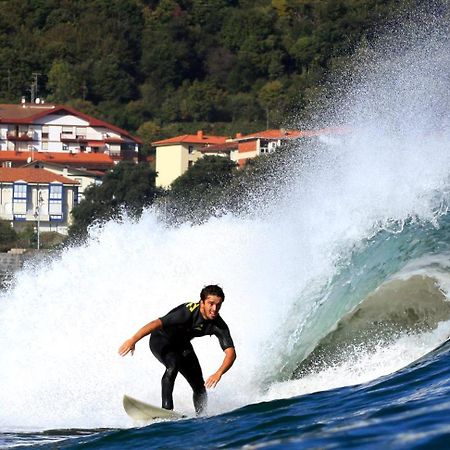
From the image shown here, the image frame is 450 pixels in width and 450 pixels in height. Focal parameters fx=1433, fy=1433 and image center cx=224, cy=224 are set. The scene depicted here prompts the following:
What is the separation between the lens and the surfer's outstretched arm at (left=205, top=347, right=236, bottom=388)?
1082cm

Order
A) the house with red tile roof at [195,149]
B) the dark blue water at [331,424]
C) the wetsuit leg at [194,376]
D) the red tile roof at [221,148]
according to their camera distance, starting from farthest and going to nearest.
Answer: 1. the red tile roof at [221,148]
2. the house with red tile roof at [195,149]
3. the wetsuit leg at [194,376]
4. the dark blue water at [331,424]

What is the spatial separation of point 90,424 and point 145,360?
1.74 m

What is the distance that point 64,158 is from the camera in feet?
413

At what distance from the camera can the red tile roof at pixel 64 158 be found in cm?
12294

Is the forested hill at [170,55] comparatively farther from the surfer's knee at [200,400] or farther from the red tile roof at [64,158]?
the surfer's knee at [200,400]

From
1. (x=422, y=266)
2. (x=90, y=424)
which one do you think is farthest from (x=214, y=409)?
(x=422, y=266)

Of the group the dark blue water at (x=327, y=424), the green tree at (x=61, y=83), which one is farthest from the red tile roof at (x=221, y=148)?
the dark blue water at (x=327, y=424)

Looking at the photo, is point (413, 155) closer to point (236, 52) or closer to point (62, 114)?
point (62, 114)

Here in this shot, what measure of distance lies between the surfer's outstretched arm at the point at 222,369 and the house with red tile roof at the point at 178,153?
4153 inches

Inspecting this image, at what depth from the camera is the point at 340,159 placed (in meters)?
17.8

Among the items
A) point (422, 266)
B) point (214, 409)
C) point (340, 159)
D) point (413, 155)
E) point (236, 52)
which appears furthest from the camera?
point (236, 52)

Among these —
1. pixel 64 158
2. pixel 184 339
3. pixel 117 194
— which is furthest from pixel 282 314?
pixel 64 158

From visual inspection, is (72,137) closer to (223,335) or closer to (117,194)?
(117,194)

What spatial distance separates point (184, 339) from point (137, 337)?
1.75ft
